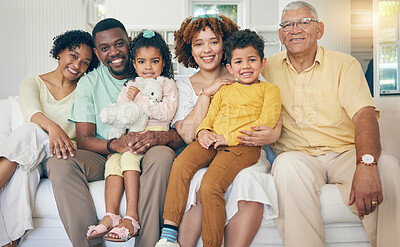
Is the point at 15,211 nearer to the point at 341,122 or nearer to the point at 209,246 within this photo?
the point at 209,246

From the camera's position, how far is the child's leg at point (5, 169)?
1.30 meters

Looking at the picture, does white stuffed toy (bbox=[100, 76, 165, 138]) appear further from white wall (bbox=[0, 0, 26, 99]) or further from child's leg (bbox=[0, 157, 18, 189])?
white wall (bbox=[0, 0, 26, 99])

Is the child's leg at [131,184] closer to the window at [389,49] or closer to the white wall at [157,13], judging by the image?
the window at [389,49]

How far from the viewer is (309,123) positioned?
4.78 ft

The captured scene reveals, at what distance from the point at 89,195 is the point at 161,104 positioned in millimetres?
473

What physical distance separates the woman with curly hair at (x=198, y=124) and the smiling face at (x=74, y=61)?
436mm

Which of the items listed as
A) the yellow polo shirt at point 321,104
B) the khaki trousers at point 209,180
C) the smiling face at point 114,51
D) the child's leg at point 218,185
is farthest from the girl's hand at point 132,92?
the yellow polo shirt at point 321,104

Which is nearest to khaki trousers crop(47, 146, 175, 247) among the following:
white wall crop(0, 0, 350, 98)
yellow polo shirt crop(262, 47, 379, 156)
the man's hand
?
yellow polo shirt crop(262, 47, 379, 156)

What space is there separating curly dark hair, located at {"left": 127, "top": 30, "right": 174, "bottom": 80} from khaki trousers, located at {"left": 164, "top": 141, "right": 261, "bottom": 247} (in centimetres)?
48

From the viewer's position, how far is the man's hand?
111 centimetres

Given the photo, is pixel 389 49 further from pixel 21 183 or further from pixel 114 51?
pixel 21 183

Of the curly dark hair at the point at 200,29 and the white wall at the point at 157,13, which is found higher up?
the white wall at the point at 157,13

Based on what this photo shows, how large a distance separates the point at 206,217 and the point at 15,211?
70cm

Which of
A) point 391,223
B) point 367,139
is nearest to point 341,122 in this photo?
point 367,139
